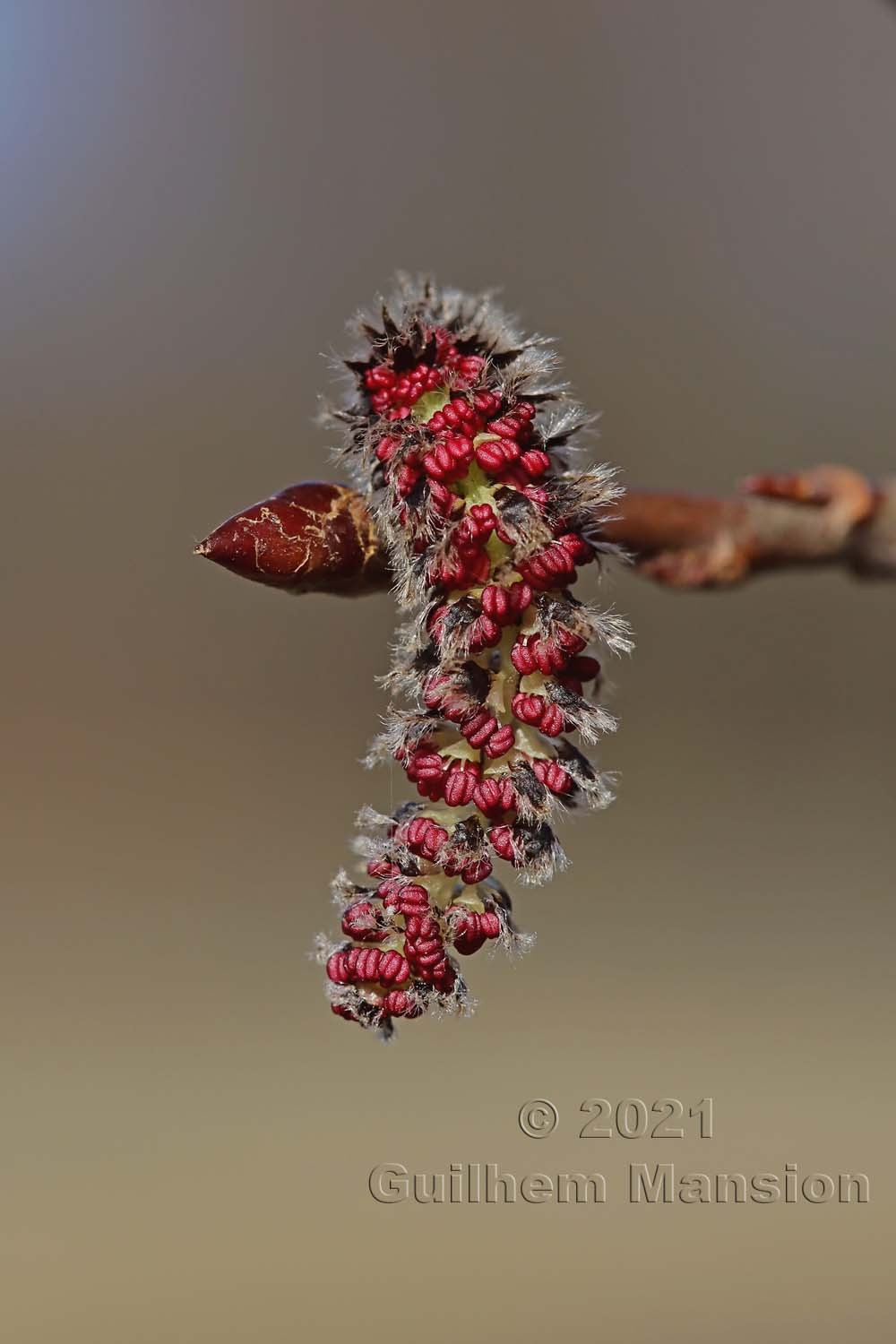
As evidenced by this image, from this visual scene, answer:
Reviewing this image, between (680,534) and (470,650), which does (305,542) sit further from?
(680,534)

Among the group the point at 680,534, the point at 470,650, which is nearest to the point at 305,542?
the point at 470,650

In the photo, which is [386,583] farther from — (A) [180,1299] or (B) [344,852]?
(B) [344,852]

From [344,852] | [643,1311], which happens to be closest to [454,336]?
[643,1311]
